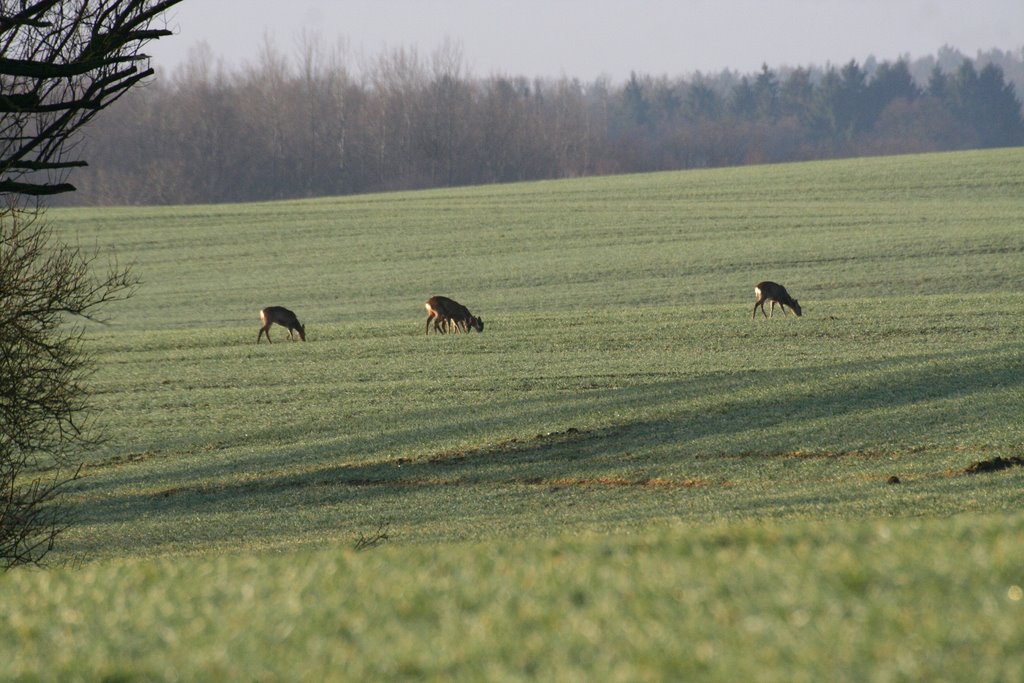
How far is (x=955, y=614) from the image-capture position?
15.1 ft

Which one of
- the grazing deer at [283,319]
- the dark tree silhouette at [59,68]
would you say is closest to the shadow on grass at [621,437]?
the dark tree silhouette at [59,68]

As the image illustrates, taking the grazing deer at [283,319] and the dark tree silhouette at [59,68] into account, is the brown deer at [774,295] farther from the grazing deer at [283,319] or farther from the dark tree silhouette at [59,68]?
the dark tree silhouette at [59,68]

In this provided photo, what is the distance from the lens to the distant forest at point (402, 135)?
108 metres

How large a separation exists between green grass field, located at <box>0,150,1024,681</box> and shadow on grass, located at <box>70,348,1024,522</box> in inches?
3.8

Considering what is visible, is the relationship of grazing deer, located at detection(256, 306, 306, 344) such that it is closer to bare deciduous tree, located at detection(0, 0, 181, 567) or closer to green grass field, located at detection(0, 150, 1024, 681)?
green grass field, located at detection(0, 150, 1024, 681)

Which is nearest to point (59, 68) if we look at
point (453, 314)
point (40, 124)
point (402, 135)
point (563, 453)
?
point (40, 124)

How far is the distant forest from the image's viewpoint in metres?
108

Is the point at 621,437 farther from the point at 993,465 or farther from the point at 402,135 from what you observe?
the point at 402,135

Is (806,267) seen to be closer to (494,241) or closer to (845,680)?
(494,241)

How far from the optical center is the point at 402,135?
119 metres

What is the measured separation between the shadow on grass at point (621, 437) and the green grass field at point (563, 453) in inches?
3.8

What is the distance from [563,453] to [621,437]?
1361mm

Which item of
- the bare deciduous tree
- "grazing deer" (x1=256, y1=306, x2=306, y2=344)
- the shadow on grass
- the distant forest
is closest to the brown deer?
the shadow on grass

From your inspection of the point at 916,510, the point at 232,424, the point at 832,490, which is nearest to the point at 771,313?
the point at 232,424
